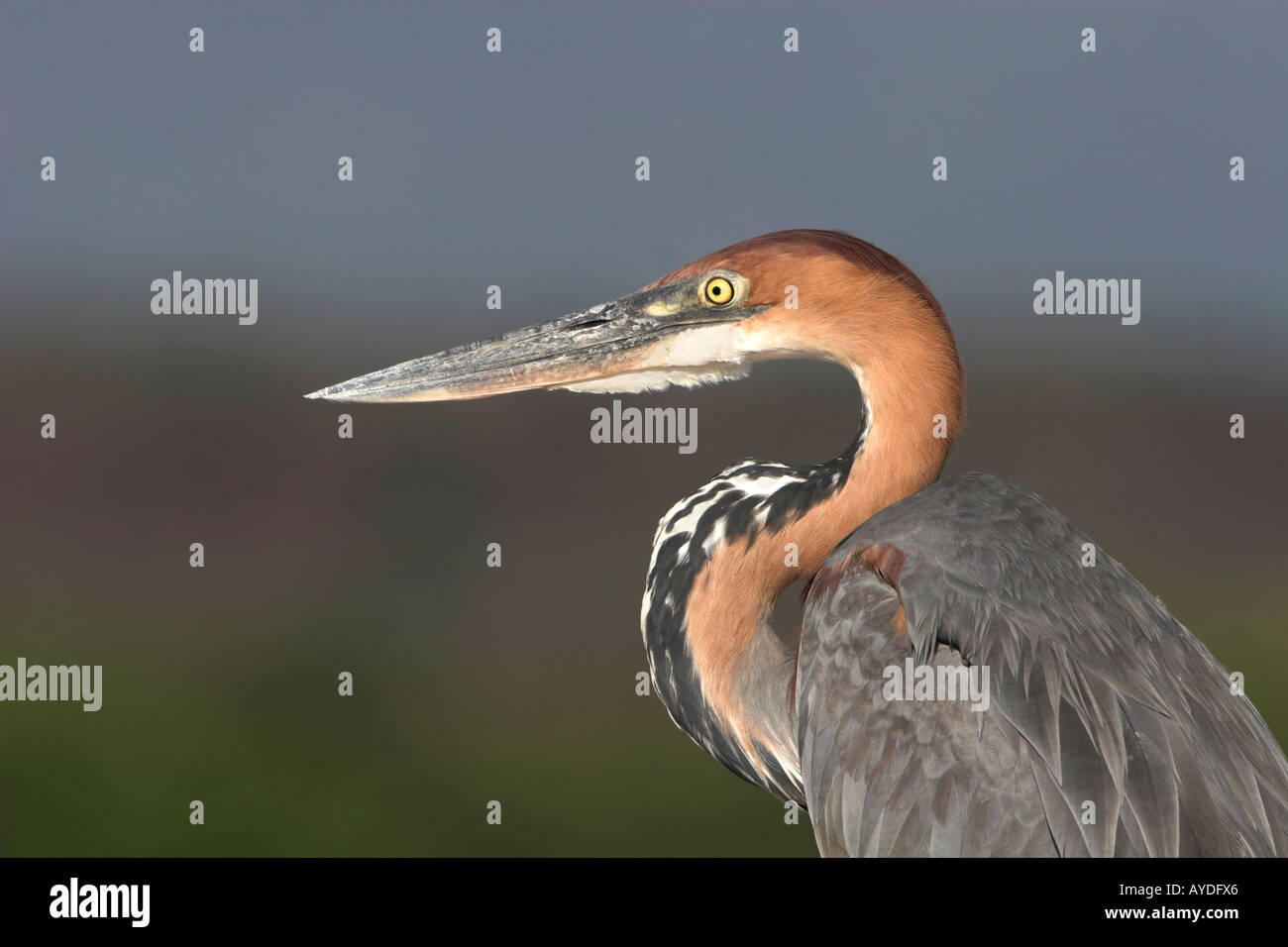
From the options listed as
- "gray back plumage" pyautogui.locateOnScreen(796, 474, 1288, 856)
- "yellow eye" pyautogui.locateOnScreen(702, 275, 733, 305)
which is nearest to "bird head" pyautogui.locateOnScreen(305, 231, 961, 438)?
"yellow eye" pyautogui.locateOnScreen(702, 275, 733, 305)

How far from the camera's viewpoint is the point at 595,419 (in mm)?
2871

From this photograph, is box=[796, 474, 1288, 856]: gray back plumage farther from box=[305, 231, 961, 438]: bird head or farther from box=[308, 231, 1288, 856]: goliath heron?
box=[305, 231, 961, 438]: bird head

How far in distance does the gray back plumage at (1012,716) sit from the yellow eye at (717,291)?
0.56 meters

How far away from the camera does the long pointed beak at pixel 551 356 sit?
266cm

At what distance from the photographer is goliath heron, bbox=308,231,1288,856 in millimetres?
2021

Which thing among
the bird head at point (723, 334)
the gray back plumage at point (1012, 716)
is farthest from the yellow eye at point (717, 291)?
the gray back plumage at point (1012, 716)

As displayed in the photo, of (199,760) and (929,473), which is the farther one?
(199,760)

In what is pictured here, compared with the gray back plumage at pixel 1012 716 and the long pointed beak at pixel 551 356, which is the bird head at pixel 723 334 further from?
the gray back plumage at pixel 1012 716

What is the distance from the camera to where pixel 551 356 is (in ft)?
9.05

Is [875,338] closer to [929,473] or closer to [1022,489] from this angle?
[929,473]

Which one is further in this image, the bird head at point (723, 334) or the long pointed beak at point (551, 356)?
the long pointed beak at point (551, 356)

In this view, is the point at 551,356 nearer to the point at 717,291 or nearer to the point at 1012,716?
the point at 717,291
